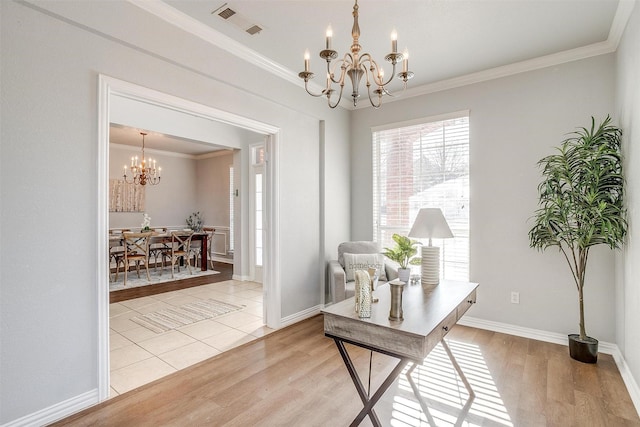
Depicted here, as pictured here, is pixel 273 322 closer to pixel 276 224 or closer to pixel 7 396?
pixel 276 224

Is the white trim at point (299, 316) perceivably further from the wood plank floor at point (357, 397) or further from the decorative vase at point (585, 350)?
the decorative vase at point (585, 350)

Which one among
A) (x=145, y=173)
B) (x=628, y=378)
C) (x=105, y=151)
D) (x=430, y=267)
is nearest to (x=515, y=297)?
(x=628, y=378)

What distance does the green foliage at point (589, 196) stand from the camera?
2529mm

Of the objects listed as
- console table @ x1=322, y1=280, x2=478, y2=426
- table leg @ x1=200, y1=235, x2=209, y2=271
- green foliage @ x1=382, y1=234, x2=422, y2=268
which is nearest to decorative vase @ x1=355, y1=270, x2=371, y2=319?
console table @ x1=322, y1=280, x2=478, y2=426

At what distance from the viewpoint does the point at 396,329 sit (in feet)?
5.18

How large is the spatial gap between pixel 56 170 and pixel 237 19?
1736 millimetres

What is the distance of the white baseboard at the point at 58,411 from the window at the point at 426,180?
3.39 m

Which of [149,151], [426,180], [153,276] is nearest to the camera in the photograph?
[426,180]

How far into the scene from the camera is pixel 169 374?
2.59 m

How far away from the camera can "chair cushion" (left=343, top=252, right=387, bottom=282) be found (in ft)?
12.5

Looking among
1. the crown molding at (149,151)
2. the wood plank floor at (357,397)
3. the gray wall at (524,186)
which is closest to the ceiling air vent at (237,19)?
the gray wall at (524,186)

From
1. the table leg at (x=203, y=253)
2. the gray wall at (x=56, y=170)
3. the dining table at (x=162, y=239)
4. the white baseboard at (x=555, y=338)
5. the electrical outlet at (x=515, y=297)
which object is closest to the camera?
the gray wall at (x=56, y=170)

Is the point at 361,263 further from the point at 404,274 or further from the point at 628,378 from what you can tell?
the point at 628,378

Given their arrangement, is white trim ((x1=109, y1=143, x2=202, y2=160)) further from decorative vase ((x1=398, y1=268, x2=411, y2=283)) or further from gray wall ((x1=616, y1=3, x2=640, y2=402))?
gray wall ((x1=616, y1=3, x2=640, y2=402))
